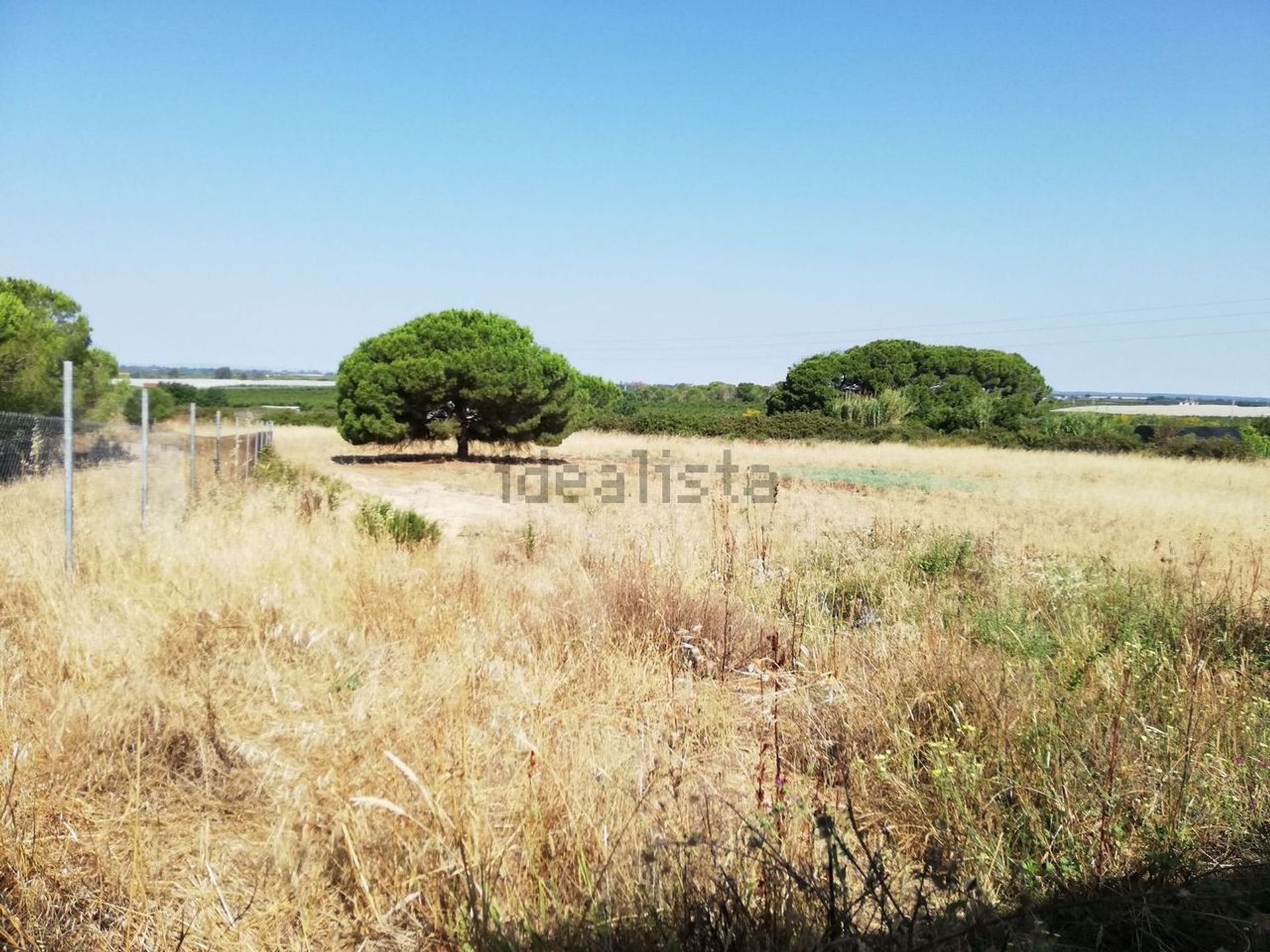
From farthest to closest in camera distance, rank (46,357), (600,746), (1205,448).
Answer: (1205,448)
(46,357)
(600,746)

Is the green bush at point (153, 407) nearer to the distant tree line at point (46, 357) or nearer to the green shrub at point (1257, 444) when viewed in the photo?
the distant tree line at point (46, 357)

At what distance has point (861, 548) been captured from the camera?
25.1 ft

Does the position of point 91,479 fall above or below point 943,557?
above

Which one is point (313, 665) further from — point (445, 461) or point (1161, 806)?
point (445, 461)

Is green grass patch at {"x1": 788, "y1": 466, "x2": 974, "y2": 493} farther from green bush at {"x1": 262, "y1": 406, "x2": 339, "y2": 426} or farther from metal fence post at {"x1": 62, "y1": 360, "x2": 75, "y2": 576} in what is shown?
green bush at {"x1": 262, "y1": 406, "x2": 339, "y2": 426}

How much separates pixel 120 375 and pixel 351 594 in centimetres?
1897

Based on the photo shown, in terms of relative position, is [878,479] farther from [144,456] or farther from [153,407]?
[153,407]

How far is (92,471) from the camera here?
836cm

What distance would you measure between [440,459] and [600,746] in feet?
81.7

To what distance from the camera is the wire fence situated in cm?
621

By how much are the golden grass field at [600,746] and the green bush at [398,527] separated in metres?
0.67

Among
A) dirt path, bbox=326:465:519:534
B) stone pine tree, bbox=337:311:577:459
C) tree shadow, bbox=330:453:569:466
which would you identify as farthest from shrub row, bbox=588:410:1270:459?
dirt path, bbox=326:465:519:534

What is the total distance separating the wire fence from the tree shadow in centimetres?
1435

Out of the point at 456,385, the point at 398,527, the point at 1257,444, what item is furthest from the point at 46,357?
the point at 1257,444
